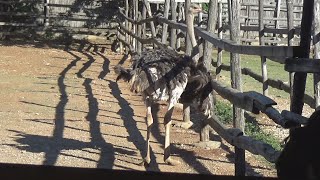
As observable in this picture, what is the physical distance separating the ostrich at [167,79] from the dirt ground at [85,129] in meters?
0.48

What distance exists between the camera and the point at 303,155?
2197mm

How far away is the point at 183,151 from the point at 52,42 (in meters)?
16.1

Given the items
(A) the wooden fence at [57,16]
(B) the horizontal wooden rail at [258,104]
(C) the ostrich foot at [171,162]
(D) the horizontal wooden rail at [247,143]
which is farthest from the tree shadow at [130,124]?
(A) the wooden fence at [57,16]

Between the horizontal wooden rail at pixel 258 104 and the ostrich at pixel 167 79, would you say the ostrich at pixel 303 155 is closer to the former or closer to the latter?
the horizontal wooden rail at pixel 258 104

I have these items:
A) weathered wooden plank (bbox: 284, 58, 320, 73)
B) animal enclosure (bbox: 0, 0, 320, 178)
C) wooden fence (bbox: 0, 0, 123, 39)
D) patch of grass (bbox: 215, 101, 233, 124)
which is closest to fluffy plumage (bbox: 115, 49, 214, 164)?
animal enclosure (bbox: 0, 0, 320, 178)

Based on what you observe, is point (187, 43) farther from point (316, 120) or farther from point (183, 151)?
point (316, 120)

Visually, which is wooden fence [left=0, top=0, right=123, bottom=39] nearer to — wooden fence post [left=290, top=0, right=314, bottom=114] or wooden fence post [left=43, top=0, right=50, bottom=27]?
wooden fence post [left=43, top=0, right=50, bottom=27]

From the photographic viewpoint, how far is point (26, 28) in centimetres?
2327

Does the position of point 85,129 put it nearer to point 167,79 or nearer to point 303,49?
point 167,79

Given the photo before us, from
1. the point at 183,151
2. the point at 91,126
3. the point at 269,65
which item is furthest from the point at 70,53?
the point at 183,151

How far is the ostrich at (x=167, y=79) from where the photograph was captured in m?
6.25

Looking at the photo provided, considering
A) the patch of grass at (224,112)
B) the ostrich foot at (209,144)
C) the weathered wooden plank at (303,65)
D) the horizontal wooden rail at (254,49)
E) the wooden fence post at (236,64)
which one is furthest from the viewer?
the patch of grass at (224,112)

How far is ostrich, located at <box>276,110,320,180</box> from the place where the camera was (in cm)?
216

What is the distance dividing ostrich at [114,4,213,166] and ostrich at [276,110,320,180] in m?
4.00
